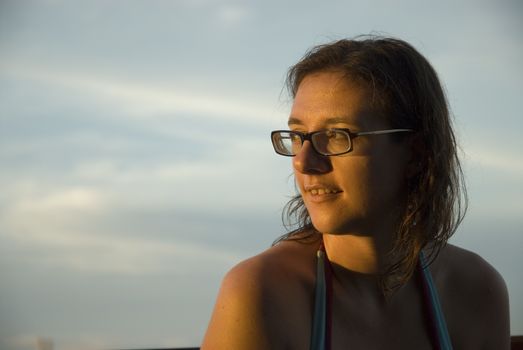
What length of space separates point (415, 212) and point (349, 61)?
0.51 metres

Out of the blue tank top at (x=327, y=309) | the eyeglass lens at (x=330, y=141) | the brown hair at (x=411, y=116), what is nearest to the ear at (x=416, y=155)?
the brown hair at (x=411, y=116)

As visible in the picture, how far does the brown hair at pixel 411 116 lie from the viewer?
8.06 feet

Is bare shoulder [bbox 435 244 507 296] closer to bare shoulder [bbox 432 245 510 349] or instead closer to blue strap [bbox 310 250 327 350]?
bare shoulder [bbox 432 245 510 349]

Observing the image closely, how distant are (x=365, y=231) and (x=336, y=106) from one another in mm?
391

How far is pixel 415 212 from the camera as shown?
2570 mm

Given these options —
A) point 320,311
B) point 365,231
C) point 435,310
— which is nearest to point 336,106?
point 365,231

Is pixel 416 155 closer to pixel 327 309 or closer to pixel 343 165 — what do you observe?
pixel 343 165

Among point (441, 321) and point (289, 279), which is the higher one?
point (289, 279)

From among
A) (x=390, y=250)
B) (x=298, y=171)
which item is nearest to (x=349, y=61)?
(x=298, y=171)

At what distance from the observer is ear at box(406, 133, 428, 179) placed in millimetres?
2537

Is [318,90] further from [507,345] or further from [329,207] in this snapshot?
[507,345]

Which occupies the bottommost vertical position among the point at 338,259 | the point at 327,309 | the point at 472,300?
the point at 472,300

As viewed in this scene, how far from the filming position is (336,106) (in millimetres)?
2389

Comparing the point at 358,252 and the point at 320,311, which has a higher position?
the point at 358,252
